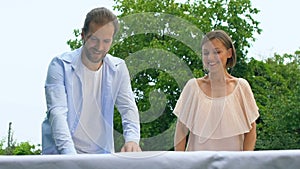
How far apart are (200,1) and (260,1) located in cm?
137

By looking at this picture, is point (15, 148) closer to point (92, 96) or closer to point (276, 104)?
point (276, 104)

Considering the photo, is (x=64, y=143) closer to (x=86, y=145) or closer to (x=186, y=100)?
(x=86, y=145)

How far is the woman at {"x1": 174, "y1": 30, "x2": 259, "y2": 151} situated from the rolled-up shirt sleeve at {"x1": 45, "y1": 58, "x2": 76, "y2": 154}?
0.31 metres

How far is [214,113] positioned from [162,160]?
45cm

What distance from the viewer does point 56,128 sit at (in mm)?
1161

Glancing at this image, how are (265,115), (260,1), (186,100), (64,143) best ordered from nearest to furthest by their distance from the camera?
(64,143) < (186,100) < (265,115) < (260,1)

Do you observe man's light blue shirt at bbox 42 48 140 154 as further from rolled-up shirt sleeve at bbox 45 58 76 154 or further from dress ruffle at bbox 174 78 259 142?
dress ruffle at bbox 174 78 259 142

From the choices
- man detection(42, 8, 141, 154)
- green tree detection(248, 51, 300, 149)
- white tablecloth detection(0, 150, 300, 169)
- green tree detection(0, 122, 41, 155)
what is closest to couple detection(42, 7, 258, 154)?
man detection(42, 8, 141, 154)

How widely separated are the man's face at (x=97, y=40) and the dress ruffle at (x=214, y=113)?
286mm

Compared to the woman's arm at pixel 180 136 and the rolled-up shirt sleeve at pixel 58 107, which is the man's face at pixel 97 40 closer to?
the rolled-up shirt sleeve at pixel 58 107

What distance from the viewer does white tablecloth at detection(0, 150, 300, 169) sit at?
1.00m

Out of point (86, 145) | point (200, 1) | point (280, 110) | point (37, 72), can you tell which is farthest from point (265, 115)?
point (86, 145)

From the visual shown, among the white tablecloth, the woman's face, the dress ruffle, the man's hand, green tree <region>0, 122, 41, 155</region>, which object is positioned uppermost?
the woman's face

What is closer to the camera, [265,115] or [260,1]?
[265,115]
